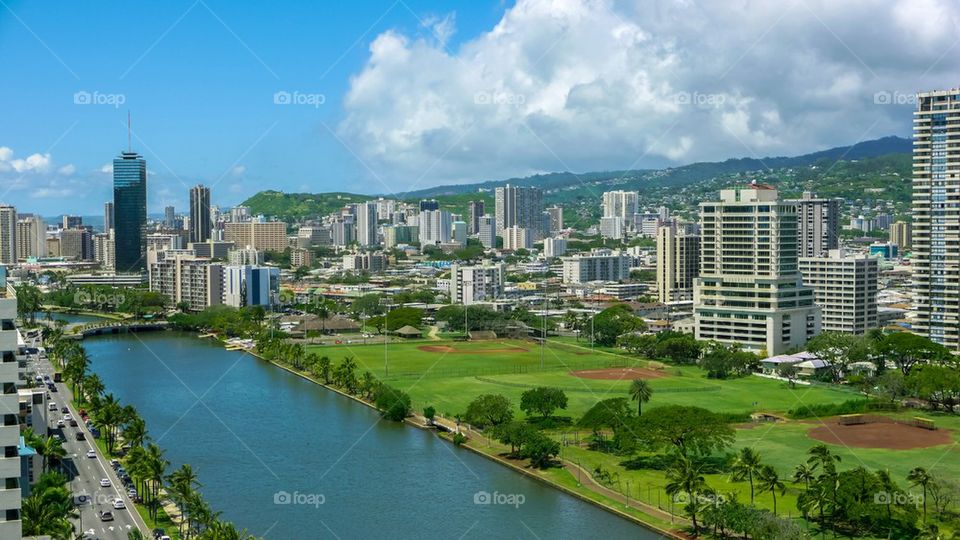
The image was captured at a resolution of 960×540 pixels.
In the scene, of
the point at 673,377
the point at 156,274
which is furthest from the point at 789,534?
the point at 156,274

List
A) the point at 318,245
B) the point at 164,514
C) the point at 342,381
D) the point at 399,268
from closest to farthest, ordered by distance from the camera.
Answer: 1. the point at 164,514
2. the point at 342,381
3. the point at 399,268
4. the point at 318,245

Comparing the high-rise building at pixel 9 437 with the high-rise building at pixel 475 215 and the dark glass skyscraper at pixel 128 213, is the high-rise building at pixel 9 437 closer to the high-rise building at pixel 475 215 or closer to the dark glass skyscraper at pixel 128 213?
the dark glass skyscraper at pixel 128 213

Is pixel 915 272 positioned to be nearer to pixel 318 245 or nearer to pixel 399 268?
pixel 399 268

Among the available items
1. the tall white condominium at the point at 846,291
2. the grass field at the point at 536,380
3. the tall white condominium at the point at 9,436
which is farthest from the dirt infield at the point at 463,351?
the tall white condominium at the point at 9,436

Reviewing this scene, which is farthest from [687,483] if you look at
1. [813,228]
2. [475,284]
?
[813,228]

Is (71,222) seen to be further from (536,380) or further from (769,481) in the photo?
(769,481)

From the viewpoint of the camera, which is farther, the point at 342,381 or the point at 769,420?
the point at 342,381

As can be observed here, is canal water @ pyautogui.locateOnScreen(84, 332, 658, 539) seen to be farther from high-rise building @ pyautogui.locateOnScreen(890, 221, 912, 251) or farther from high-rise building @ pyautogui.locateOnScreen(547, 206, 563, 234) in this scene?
high-rise building @ pyautogui.locateOnScreen(547, 206, 563, 234)
